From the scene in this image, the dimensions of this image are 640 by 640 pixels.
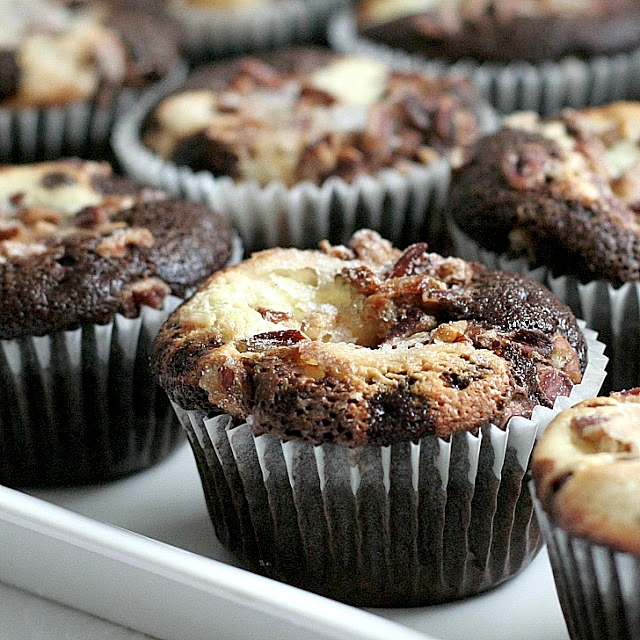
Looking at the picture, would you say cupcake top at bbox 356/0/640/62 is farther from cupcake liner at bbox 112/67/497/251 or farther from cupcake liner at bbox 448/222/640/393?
cupcake liner at bbox 448/222/640/393

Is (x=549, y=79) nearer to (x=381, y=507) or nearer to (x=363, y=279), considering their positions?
(x=363, y=279)

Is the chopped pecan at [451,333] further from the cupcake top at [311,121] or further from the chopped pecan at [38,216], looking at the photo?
the chopped pecan at [38,216]

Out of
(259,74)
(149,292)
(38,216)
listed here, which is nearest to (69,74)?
(259,74)

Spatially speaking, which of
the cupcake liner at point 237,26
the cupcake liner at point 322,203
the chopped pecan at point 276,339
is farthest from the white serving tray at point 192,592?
the cupcake liner at point 237,26

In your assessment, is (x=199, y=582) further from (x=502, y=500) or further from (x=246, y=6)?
(x=246, y=6)

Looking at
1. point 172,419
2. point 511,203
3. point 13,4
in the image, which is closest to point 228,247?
point 172,419

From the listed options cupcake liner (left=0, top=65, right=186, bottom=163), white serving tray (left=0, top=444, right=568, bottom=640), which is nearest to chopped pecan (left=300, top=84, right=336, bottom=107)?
cupcake liner (left=0, top=65, right=186, bottom=163)
